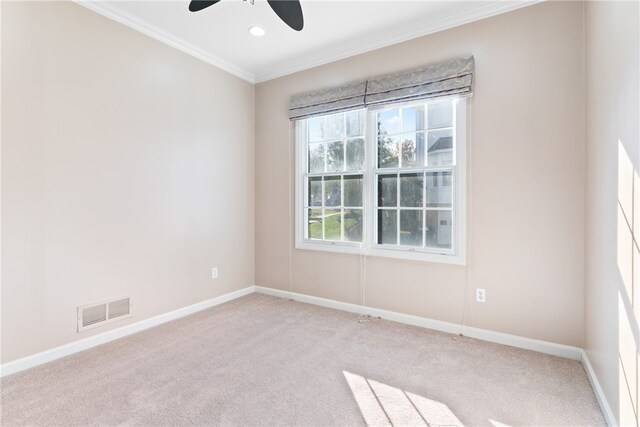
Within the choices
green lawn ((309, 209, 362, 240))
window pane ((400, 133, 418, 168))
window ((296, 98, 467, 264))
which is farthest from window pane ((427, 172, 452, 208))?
green lawn ((309, 209, 362, 240))

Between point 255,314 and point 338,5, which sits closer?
point 338,5

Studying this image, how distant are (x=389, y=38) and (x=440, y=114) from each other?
95 centimetres


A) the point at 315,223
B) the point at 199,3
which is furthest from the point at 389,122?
the point at 199,3

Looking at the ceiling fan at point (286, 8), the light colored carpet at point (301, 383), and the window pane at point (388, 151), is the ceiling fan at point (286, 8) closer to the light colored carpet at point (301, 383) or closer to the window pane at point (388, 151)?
the window pane at point (388, 151)

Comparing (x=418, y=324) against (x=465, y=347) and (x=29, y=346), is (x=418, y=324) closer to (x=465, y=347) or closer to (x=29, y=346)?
(x=465, y=347)

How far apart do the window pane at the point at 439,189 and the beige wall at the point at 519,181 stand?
0.68ft

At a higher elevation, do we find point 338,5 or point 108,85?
point 338,5

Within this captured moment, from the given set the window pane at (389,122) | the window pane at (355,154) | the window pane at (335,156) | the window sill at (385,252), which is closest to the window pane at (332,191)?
the window pane at (335,156)

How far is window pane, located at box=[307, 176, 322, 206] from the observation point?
3.87m

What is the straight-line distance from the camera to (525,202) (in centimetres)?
262

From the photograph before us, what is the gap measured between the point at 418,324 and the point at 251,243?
230cm

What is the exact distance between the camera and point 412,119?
319cm

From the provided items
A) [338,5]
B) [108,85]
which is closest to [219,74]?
[108,85]

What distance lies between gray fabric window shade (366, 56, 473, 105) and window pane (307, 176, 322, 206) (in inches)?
42.2
